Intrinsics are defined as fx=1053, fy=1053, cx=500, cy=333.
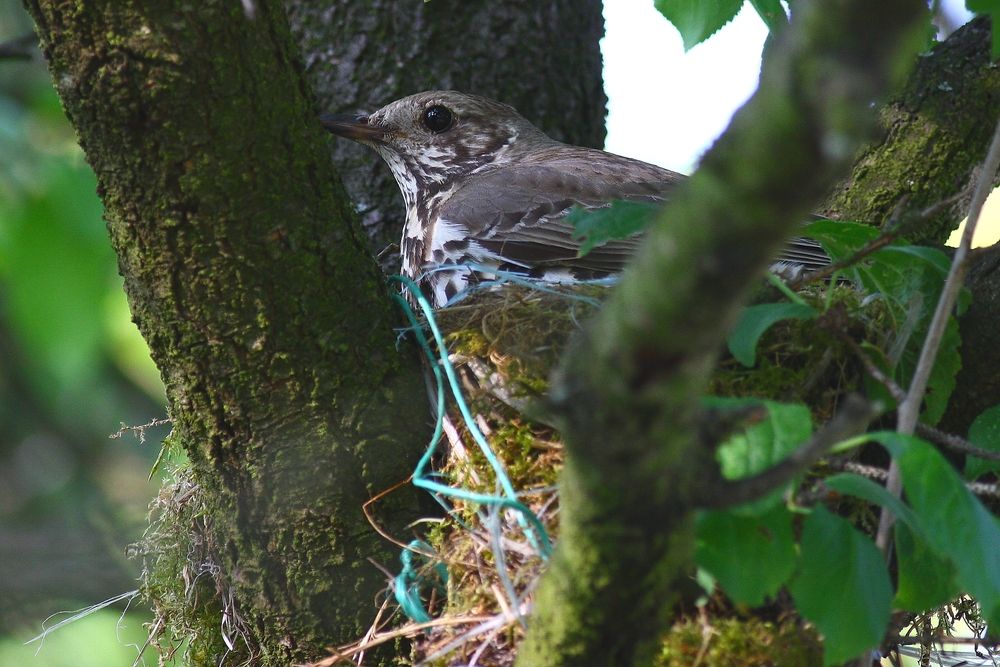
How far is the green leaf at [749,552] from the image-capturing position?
1.45m

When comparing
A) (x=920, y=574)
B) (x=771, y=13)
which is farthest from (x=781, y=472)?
(x=771, y=13)

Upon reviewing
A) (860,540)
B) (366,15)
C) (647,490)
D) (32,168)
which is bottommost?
(860,540)

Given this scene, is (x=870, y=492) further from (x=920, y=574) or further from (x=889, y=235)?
(x=889, y=235)

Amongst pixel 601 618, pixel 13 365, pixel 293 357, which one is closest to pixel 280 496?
pixel 293 357

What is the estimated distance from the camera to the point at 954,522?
138 centimetres

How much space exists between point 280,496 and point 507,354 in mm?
575

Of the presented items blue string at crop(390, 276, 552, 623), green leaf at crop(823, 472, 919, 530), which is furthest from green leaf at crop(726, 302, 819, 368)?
blue string at crop(390, 276, 552, 623)

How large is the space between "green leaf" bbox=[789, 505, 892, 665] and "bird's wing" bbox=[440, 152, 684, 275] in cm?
171

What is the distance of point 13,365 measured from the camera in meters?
5.21

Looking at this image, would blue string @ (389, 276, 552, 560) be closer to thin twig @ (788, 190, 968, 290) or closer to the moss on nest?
the moss on nest

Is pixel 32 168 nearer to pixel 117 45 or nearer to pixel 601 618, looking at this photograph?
pixel 117 45

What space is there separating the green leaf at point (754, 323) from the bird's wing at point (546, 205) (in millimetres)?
1220

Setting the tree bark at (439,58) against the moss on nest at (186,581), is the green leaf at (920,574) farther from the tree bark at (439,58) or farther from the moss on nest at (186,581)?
the tree bark at (439,58)

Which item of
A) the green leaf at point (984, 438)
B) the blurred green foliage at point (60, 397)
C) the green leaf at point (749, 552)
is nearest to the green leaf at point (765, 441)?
the green leaf at point (749, 552)
